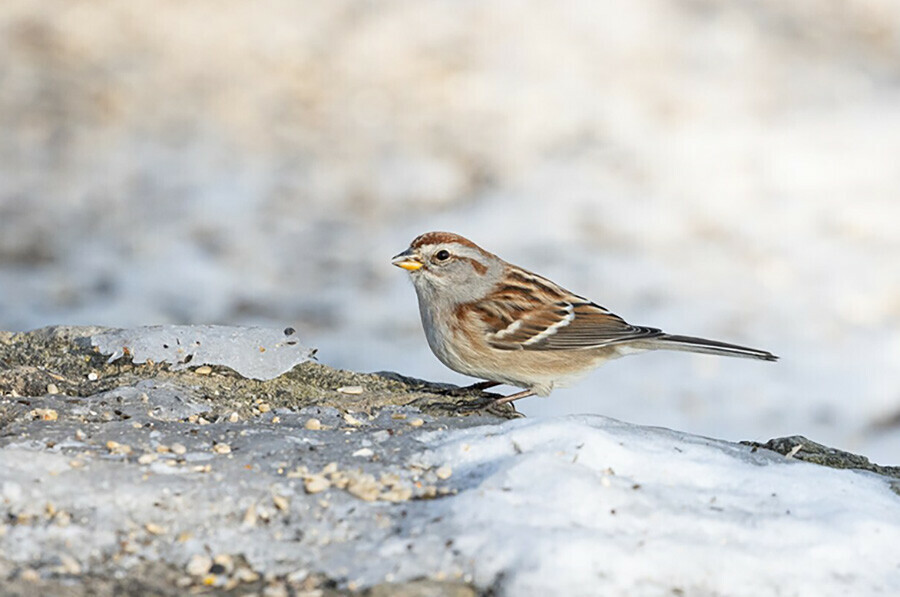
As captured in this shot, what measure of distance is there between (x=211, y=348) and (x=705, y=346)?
1945 millimetres

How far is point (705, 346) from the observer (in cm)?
511

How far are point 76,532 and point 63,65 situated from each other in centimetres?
659

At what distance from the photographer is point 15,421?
378 centimetres

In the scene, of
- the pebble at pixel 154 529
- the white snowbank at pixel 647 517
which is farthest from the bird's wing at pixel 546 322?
the pebble at pixel 154 529

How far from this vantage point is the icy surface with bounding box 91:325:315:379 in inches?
183

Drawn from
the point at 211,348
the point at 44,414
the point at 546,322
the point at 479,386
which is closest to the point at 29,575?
the point at 44,414

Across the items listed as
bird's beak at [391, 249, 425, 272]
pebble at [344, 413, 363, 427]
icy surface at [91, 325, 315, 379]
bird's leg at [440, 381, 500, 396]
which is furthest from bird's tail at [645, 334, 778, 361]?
pebble at [344, 413, 363, 427]

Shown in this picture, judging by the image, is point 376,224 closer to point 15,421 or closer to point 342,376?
point 342,376

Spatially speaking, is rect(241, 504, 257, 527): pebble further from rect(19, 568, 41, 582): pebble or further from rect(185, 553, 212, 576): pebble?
rect(19, 568, 41, 582): pebble

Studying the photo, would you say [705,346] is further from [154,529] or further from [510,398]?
[154,529]

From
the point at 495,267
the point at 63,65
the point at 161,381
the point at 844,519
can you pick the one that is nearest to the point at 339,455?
the point at 161,381

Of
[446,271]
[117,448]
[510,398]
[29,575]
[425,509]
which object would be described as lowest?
[29,575]

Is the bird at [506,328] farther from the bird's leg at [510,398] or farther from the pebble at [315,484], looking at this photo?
the pebble at [315,484]

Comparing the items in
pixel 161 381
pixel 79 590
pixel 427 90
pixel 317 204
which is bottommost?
pixel 79 590
